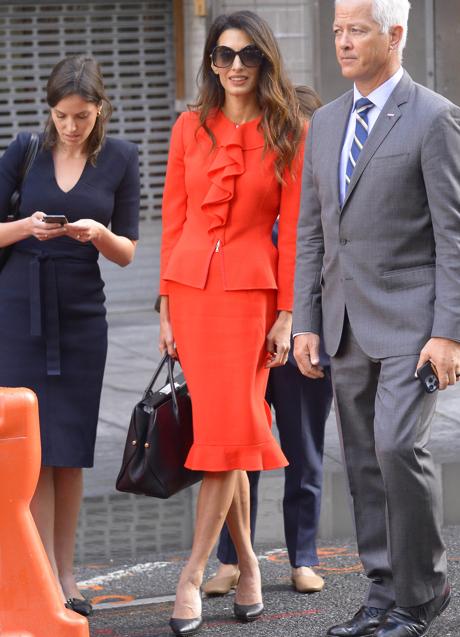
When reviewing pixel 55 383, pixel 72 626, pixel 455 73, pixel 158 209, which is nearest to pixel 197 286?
pixel 55 383

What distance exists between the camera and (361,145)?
435 cm

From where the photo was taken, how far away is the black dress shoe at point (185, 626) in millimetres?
4656

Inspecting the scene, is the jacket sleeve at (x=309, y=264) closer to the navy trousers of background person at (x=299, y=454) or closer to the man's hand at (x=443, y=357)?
the man's hand at (x=443, y=357)

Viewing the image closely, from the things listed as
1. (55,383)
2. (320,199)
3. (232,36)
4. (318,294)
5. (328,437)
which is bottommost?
(328,437)

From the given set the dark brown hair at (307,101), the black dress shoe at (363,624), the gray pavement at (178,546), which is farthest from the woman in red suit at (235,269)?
the black dress shoe at (363,624)

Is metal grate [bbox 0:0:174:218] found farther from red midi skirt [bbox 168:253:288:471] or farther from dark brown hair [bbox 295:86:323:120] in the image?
red midi skirt [bbox 168:253:288:471]

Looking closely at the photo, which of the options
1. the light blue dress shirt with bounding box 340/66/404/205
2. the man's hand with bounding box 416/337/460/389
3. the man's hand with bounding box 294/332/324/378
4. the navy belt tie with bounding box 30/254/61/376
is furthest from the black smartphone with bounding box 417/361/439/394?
the navy belt tie with bounding box 30/254/61/376

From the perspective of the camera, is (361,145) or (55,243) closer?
(361,145)

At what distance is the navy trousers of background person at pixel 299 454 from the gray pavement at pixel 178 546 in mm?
194

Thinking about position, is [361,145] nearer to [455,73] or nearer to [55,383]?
[55,383]

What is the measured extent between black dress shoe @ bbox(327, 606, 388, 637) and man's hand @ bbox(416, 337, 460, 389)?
85 cm

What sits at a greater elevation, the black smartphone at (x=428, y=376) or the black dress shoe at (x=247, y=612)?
the black smartphone at (x=428, y=376)

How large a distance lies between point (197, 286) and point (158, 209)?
9.89 metres

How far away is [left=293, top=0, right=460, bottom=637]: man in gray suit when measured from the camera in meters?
4.16
